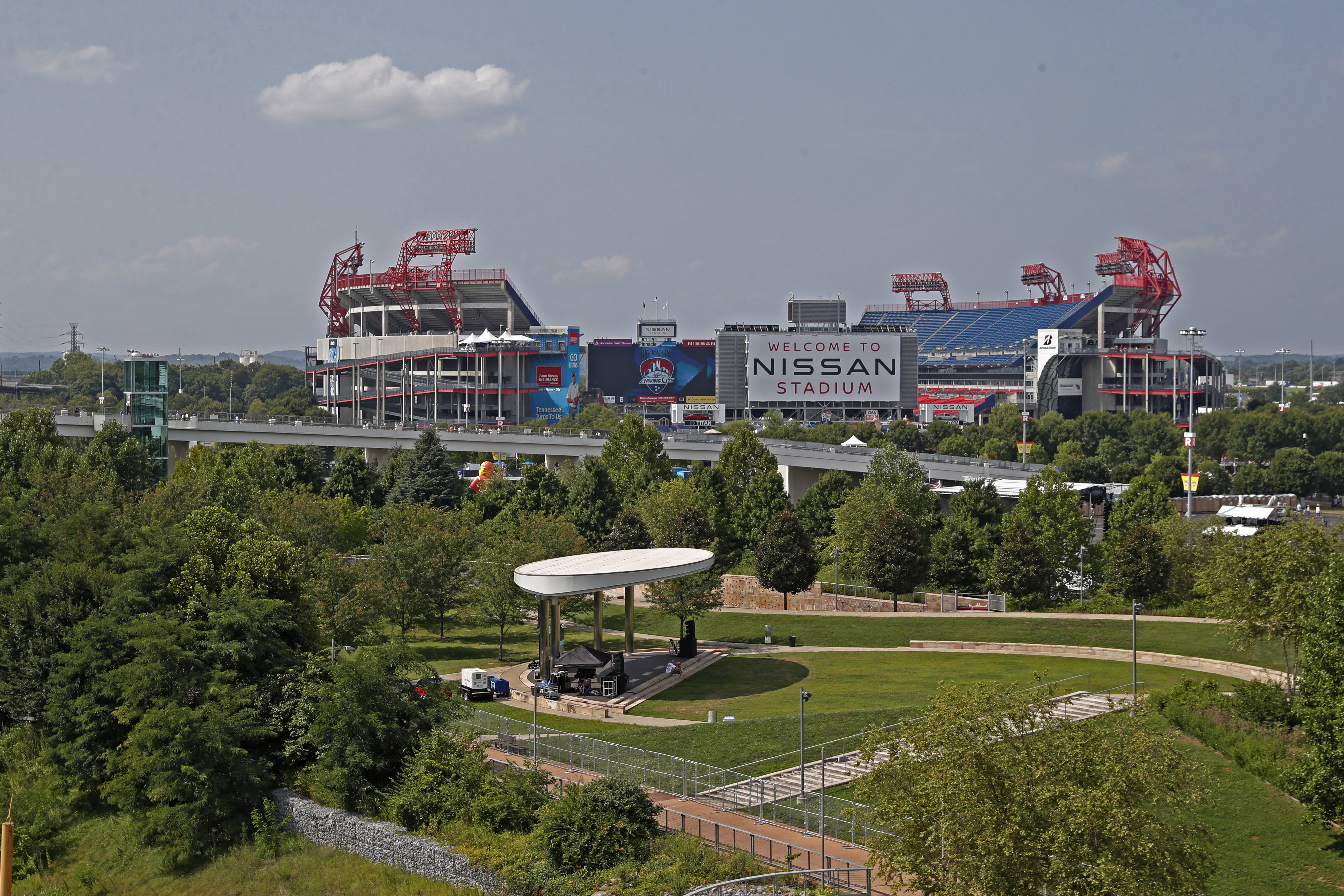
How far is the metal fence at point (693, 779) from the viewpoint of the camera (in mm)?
26344

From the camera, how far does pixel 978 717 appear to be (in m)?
19.6

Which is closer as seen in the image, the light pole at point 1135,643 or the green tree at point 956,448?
the light pole at point 1135,643

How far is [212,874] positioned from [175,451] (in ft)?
271

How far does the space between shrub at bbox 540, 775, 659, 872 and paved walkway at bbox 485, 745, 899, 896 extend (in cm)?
132

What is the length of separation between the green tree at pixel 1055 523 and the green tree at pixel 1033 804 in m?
38.4

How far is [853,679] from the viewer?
4419 centimetres

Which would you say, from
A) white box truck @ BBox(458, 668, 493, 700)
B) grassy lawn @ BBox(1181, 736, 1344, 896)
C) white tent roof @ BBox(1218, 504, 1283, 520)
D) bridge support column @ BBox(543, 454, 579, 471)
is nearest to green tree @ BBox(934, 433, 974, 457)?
white tent roof @ BBox(1218, 504, 1283, 520)

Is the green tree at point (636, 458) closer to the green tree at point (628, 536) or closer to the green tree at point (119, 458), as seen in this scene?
the green tree at point (628, 536)

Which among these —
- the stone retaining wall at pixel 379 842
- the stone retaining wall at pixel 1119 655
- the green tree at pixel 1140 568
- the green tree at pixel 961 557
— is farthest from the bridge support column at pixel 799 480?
the stone retaining wall at pixel 379 842

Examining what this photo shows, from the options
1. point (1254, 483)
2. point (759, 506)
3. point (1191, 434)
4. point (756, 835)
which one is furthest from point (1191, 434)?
point (756, 835)

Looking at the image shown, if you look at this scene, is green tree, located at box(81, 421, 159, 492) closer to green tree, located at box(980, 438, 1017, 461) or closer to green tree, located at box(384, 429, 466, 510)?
green tree, located at box(384, 429, 466, 510)

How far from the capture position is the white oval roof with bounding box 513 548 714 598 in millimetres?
41906

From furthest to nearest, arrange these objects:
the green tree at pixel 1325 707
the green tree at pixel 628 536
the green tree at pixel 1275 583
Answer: the green tree at pixel 628 536 < the green tree at pixel 1275 583 < the green tree at pixel 1325 707

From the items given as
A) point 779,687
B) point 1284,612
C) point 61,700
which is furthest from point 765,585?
point 61,700
